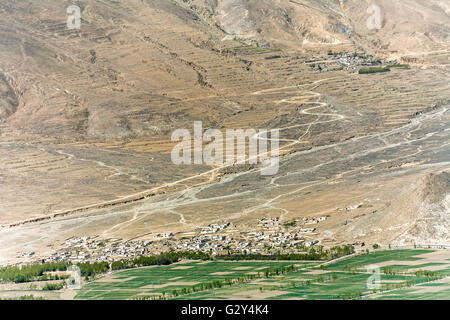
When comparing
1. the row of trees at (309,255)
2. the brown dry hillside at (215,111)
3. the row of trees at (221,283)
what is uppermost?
the brown dry hillside at (215,111)

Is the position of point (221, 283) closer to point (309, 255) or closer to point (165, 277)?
point (165, 277)

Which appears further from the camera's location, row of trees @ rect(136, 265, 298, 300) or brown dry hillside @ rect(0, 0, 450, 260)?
brown dry hillside @ rect(0, 0, 450, 260)

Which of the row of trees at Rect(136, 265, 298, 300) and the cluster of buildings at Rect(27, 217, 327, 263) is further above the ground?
the cluster of buildings at Rect(27, 217, 327, 263)

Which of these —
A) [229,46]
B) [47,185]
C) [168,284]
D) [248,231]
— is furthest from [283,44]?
[168,284]

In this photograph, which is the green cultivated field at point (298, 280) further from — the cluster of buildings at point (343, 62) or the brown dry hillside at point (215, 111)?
the cluster of buildings at point (343, 62)

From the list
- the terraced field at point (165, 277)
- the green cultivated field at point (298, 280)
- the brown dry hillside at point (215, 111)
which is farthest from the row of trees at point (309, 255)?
the brown dry hillside at point (215, 111)

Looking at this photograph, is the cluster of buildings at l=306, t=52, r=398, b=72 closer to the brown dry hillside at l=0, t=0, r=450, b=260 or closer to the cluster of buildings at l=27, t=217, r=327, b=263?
the brown dry hillside at l=0, t=0, r=450, b=260

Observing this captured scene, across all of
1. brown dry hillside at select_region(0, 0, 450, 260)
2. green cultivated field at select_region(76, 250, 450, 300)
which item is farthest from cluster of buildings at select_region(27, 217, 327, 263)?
green cultivated field at select_region(76, 250, 450, 300)

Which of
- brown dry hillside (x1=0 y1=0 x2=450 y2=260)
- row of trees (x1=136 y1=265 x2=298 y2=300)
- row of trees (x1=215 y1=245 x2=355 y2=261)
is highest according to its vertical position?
brown dry hillside (x1=0 y1=0 x2=450 y2=260)

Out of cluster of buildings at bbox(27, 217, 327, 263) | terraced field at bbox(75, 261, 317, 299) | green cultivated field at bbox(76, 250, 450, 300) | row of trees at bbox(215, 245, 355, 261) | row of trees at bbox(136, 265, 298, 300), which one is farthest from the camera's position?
cluster of buildings at bbox(27, 217, 327, 263)
